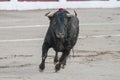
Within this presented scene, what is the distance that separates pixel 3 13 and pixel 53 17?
39.8 feet

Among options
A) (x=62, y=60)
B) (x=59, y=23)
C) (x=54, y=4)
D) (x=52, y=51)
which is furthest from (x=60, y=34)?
(x=54, y=4)

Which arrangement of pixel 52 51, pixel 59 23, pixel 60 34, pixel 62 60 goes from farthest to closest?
pixel 52 51
pixel 62 60
pixel 59 23
pixel 60 34

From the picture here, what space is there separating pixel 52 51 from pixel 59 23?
3.17 m

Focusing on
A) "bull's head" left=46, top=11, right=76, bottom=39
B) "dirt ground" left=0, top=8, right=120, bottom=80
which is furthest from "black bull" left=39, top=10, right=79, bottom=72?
"dirt ground" left=0, top=8, right=120, bottom=80

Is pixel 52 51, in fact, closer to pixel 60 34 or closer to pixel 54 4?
pixel 60 34

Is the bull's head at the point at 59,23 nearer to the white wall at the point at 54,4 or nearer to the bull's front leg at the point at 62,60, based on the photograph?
the bull's front leg at the point at 62,60

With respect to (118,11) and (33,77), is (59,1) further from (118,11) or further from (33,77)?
(33,77)

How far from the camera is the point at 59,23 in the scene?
9156mm

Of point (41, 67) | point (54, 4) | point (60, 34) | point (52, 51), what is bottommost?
point (54, 4)

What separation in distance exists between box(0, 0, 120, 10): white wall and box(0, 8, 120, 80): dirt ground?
1.07 meters

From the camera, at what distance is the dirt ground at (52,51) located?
9.47 metres

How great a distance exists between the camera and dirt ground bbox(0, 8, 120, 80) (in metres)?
9.47

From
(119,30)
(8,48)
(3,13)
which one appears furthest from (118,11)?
(8,48)

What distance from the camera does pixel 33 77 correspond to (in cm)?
902
